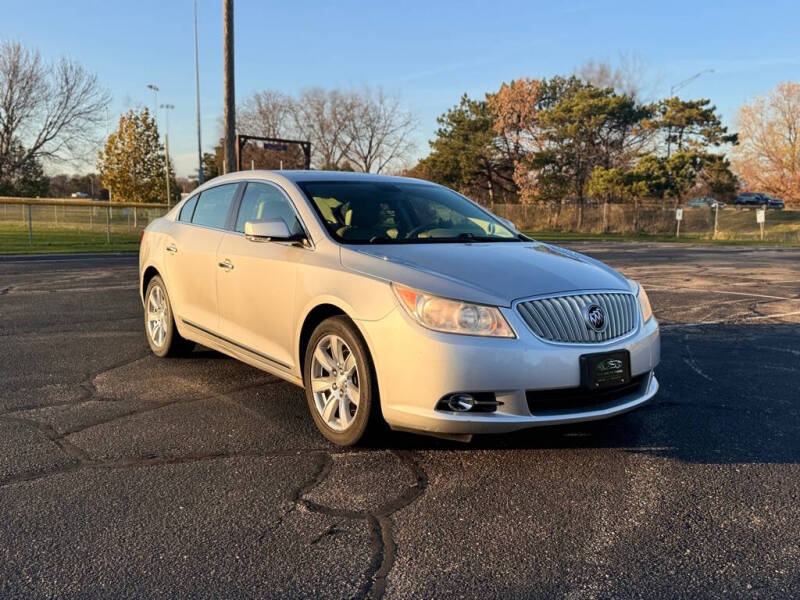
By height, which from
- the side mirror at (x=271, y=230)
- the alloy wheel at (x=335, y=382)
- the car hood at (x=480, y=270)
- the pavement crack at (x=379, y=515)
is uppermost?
the side mirror at (x=271, y=230)

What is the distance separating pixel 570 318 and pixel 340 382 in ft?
4.47

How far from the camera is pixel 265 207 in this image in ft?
16.2

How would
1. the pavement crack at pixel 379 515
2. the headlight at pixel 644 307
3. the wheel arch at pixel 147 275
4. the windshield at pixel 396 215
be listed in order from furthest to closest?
the wheel arch at pixel 147 275
the windshield at pixel 396 215
the headlight at pixel 644 307
the pavement crack at pixel 379 515

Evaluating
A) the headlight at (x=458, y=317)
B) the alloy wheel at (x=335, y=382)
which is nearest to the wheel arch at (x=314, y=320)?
the alloy wheel at (x=335, y=382)

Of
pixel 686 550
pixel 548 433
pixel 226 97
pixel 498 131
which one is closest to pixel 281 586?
pixel 686 550

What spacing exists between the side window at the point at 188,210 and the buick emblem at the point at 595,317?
3728 millimetres

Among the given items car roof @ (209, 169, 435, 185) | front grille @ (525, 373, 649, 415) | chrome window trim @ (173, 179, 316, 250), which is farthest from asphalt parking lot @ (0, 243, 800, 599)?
car roof @ (209, 169, 435, 185)

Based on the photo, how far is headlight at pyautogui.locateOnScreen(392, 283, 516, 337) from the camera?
11.1 feet

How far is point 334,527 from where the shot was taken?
295 centimetres

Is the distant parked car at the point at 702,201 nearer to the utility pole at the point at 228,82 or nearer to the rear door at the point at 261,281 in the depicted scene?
the utility pole at the point at 228,82

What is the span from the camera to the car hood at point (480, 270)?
3533mm

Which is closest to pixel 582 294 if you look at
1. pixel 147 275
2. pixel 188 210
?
pixel 188 210

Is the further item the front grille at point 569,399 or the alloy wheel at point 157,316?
the alloy wheel at point 157,316

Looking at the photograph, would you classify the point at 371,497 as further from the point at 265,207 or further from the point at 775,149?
the point at 775,149
